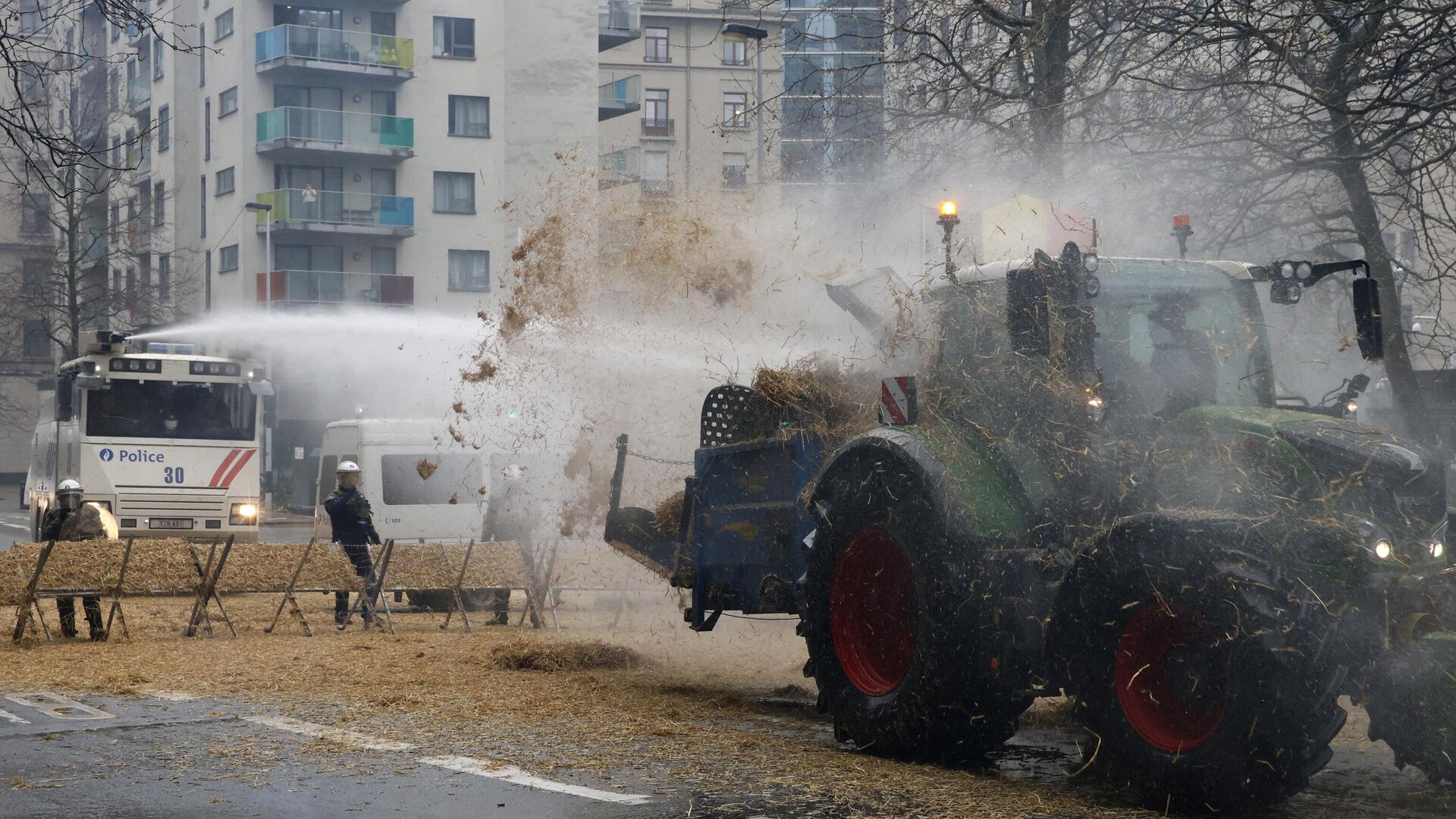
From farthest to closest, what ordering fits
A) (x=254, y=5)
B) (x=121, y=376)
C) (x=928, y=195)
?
1. (x=254, y=5)
2. (x=121, y=376)
3. (x=928, y=195)

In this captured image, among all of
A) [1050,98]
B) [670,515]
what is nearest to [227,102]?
[1050,98]

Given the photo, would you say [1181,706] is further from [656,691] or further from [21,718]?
[21,718]

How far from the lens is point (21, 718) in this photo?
31.5ft

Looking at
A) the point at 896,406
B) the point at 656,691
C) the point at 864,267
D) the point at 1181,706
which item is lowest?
the point at 656,691

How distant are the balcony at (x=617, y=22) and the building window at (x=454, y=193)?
6683 mm

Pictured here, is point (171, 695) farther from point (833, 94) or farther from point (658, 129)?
point (658, 129)

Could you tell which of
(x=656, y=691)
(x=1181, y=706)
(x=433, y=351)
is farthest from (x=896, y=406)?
(x=433, y=351)

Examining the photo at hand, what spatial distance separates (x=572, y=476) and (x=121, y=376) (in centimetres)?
1266

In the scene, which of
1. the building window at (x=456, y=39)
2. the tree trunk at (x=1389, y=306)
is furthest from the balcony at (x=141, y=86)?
the tree trunk at (x=1389, y=306)

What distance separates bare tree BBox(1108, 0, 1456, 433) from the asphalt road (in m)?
6.00

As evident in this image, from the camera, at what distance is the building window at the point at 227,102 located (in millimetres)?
48688

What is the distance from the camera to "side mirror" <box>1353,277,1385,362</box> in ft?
24.9

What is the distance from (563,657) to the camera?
39.1 ft

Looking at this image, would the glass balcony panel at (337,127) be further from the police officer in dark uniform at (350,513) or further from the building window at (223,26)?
the police officer in dark uniform at (350,513)
